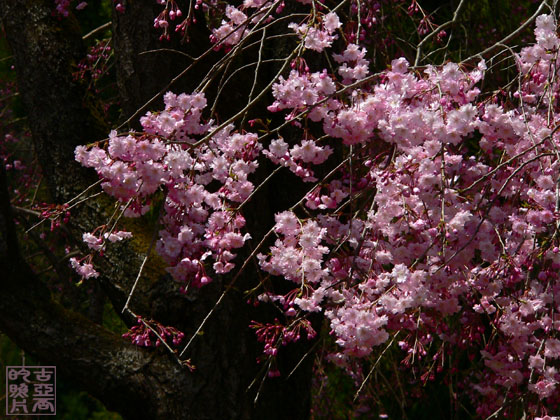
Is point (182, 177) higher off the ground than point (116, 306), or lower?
higher

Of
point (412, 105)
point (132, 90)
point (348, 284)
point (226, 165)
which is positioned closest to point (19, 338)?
point (132, 90)

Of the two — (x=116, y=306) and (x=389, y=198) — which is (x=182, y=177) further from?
(x=116, y=306)

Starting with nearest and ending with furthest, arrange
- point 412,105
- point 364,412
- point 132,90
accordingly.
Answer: point 412,105 → point 132,90 → point 364,412

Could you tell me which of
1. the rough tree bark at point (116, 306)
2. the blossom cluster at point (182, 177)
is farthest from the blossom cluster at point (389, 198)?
the rough tree bark at point (116, 306)

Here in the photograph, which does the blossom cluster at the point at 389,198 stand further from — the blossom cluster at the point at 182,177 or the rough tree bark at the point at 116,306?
the rough tree bark at the point at 116,306

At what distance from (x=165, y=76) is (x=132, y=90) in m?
0.13

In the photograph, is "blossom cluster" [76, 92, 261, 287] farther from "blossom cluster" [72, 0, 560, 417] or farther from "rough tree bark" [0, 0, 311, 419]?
"rough tree bark" [0, 0, 311, 419]

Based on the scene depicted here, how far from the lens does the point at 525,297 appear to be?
2006mm

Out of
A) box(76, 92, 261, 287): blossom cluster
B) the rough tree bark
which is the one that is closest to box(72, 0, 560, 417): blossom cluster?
box(76, 92, 261, 287): blossom cluster

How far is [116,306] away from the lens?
2.74 meters

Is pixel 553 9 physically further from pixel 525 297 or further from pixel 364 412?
pixel 364 412

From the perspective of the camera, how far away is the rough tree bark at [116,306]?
2543 millimetres

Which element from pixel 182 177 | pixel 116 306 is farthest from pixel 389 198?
pixel 116 306

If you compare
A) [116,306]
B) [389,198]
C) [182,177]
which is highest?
[182,177]
